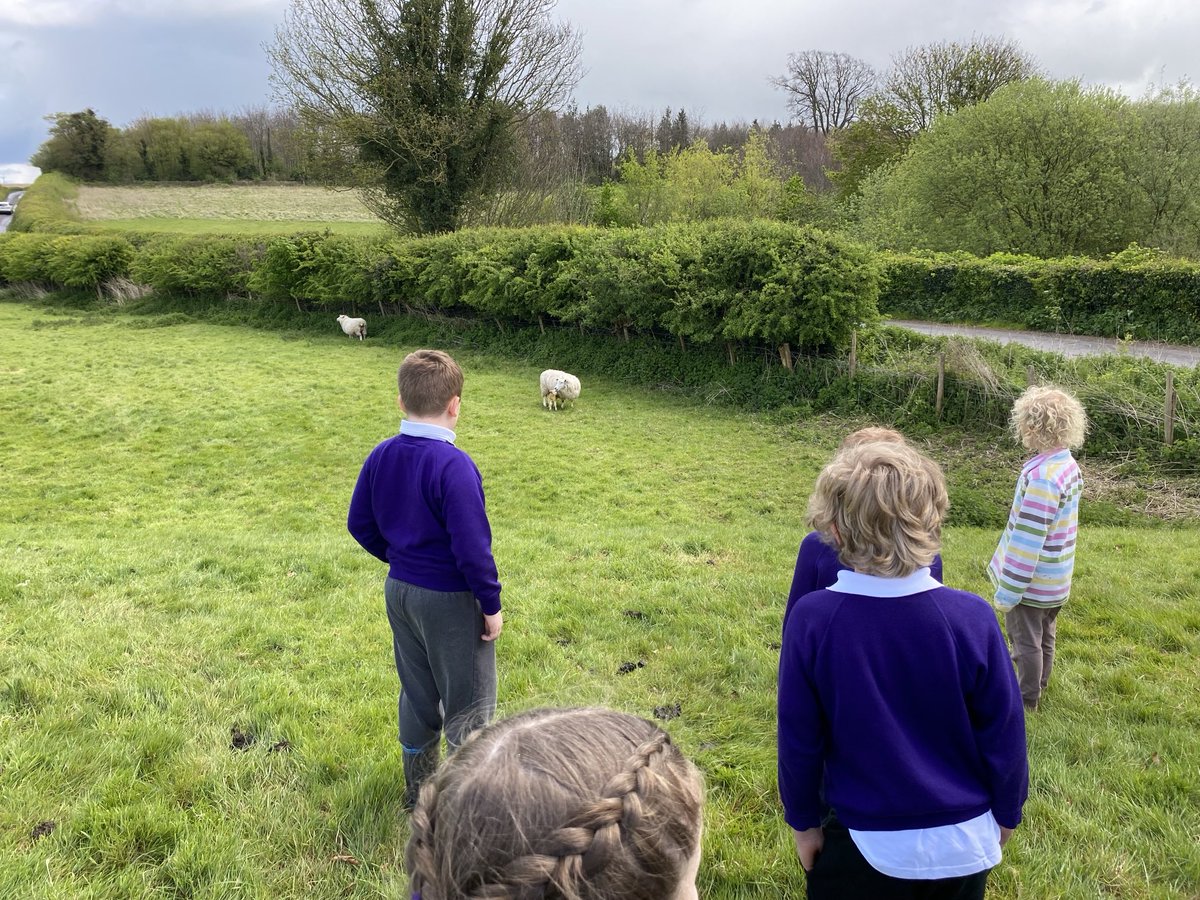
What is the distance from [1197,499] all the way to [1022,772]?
1047 centimetres

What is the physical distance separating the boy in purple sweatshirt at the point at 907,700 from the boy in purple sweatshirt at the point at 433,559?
135 centimetres

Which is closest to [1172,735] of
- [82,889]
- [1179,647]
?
[1179,647]

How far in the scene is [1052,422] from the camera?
3.41m

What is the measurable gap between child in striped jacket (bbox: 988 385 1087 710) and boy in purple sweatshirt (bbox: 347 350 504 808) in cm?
260

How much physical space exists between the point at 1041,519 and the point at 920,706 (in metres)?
2.25

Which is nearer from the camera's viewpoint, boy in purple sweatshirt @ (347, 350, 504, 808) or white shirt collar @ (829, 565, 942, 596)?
white shirt collar @ (829, 565, 942, 596)

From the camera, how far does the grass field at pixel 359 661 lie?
2.69m

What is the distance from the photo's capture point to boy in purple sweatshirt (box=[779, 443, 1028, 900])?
177cm

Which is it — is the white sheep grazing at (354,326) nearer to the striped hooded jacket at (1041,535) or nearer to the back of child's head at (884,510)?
the striped hooded jacket at (1041,535)

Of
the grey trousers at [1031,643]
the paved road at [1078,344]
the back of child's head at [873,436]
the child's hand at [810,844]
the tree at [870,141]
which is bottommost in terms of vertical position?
the grey trousers at [1031,643]

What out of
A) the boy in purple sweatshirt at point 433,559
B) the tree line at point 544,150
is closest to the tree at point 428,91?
the tree line at point 544,150

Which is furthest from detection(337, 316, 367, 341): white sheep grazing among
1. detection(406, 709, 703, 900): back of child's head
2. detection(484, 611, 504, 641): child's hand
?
detection(406, 709, 703, 900): back of child's head

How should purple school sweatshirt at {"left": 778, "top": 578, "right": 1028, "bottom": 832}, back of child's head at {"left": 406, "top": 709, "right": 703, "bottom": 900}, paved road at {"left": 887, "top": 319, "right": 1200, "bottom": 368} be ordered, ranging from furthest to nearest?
1. paved road at {"left": 887, "top": 319, "right": 1200, "bottom": 368}
2. purple school sweatshirt at {"left": 778, "top": 578, "right": 1028, "bottom": 832}
3. back of child's head at {"left": 406, "top": 709, "right": 703, "bottom": 900}

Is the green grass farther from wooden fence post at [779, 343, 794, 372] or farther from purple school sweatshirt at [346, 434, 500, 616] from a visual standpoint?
purple school sweatshirt at [346, 434, 500, 616]
